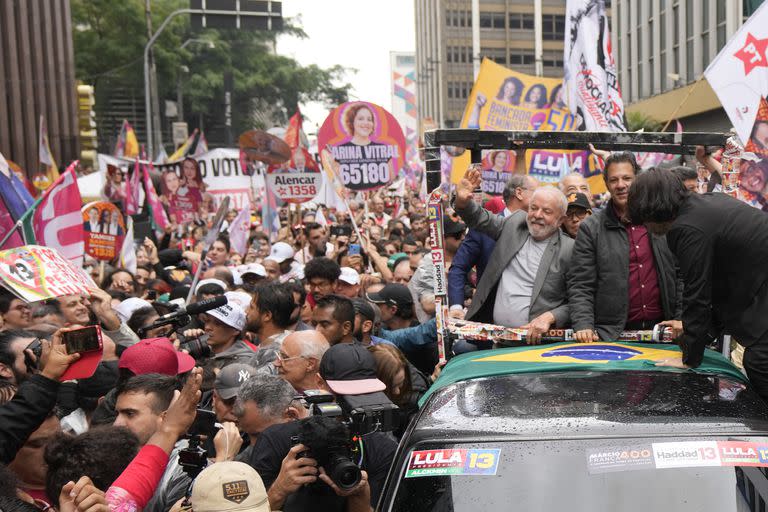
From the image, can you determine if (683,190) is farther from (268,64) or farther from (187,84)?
(268,64)

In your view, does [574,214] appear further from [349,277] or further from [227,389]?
[227,389]

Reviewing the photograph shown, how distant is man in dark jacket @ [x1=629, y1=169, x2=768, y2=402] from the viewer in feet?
12.0

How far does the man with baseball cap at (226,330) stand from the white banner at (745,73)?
4246 mm

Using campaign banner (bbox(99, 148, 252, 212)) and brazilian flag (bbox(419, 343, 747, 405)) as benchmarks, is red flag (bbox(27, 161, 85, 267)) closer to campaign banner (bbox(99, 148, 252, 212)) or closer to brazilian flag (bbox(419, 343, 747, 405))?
brazilian flag (bbox(419, 343, 747, 405))

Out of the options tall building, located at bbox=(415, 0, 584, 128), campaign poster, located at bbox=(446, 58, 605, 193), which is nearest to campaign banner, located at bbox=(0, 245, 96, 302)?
campaign poster, located at bbox=(446, 58, 605, 193)

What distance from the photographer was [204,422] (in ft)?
12.8

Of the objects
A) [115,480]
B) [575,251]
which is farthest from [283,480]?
[575,251]

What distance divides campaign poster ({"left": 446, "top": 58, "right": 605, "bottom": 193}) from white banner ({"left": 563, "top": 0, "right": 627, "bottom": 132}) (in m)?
1.82

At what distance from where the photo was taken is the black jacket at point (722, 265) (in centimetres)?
366

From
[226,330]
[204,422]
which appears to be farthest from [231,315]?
[204,422]

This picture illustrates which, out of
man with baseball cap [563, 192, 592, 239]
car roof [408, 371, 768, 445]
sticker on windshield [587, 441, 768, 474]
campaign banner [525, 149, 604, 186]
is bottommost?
sticker on windshield [587, 441, 768, 474]

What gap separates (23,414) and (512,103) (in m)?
12.3

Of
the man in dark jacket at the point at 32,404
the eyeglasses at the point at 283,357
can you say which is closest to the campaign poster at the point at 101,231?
the eyeglasses at the point at 283,357

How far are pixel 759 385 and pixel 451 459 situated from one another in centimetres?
141
